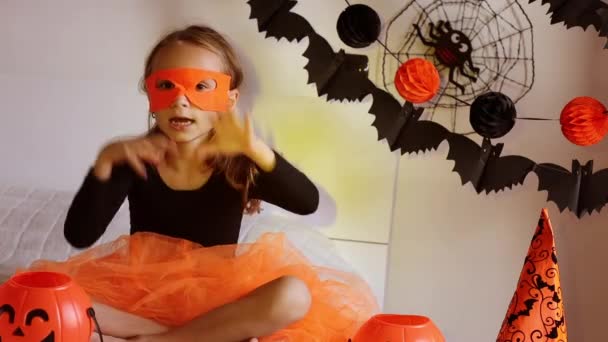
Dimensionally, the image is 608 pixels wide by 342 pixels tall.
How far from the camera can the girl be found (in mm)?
1379

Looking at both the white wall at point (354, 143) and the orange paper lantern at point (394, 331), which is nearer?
the orange paper lantern at point (394, 331)

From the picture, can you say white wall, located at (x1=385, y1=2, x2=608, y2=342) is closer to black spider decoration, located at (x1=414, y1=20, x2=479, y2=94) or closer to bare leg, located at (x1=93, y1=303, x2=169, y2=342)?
black spider decoration, located at (x1=414, y1=20, x2=479, y2=94)

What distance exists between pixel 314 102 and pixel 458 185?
34 cm

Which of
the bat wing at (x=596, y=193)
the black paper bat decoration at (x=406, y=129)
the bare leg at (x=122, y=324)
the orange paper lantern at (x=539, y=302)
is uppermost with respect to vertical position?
the black paper bat decoration at (x=406, y=129)

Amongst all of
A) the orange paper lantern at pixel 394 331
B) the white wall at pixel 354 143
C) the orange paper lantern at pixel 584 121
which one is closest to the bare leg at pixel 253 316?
the orange paper lantern at pixel 394 331

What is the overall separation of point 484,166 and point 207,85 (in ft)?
1.85

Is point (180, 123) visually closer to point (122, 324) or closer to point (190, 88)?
point (190, 88)

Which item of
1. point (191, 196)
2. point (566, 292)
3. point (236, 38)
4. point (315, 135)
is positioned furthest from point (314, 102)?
point (566, 292)

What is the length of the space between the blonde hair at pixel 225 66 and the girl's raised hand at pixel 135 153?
0.03m

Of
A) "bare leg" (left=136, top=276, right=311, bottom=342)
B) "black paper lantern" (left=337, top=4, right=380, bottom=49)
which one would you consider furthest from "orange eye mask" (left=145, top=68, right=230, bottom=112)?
"bare leg" (left=136, top=276, right=311, bottom=342)

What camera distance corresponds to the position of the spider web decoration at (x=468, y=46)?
1531mm

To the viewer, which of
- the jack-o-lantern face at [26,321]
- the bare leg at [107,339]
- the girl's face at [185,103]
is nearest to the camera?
the jack-o-lantern face at [26,321]

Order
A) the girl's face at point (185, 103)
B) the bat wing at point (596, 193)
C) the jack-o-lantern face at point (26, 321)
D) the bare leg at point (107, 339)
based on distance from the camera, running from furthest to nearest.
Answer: the bat wing at point (596, 193), the girl's face at point (185, 103), the bare leg at point (107, 339), the jack-o-lantern face at point (26, 321)

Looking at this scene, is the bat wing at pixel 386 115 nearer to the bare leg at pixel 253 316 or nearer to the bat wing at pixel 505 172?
the bat wing at pixel 505 172
